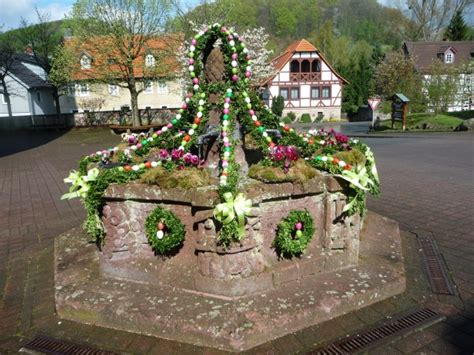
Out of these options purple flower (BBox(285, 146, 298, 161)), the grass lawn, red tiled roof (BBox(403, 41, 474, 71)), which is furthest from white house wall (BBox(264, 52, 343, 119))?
purple flower (BBox(285, 146, 298, 161))

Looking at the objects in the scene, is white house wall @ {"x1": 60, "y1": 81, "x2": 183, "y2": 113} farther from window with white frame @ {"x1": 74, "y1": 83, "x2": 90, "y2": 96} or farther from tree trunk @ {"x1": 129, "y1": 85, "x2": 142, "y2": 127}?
tree trunk @ {"x1": 129, "y1": 85, "x2": 142, "y2": 127}

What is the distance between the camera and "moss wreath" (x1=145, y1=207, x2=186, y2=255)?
12.1ft

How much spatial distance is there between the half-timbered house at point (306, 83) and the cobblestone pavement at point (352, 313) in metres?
31.3

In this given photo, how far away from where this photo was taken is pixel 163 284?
3.82 m

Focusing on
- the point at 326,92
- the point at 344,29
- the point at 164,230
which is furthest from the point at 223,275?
the point at 344,29

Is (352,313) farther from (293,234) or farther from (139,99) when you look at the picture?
(139,99)

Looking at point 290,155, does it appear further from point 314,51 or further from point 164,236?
point 314,51

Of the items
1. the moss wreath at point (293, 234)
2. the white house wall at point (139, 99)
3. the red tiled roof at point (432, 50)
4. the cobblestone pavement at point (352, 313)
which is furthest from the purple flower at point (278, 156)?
the red tiled roof at point (432, 50)

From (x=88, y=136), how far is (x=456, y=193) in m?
24.3

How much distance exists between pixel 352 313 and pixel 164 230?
6.38 ft

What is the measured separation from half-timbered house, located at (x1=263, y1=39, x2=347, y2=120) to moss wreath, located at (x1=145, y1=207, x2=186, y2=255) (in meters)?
38.4

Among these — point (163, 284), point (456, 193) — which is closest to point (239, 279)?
point (163, 284)

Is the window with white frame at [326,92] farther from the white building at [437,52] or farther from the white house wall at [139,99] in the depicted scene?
the white house wall at [139,99]

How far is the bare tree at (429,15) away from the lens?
43625mm
